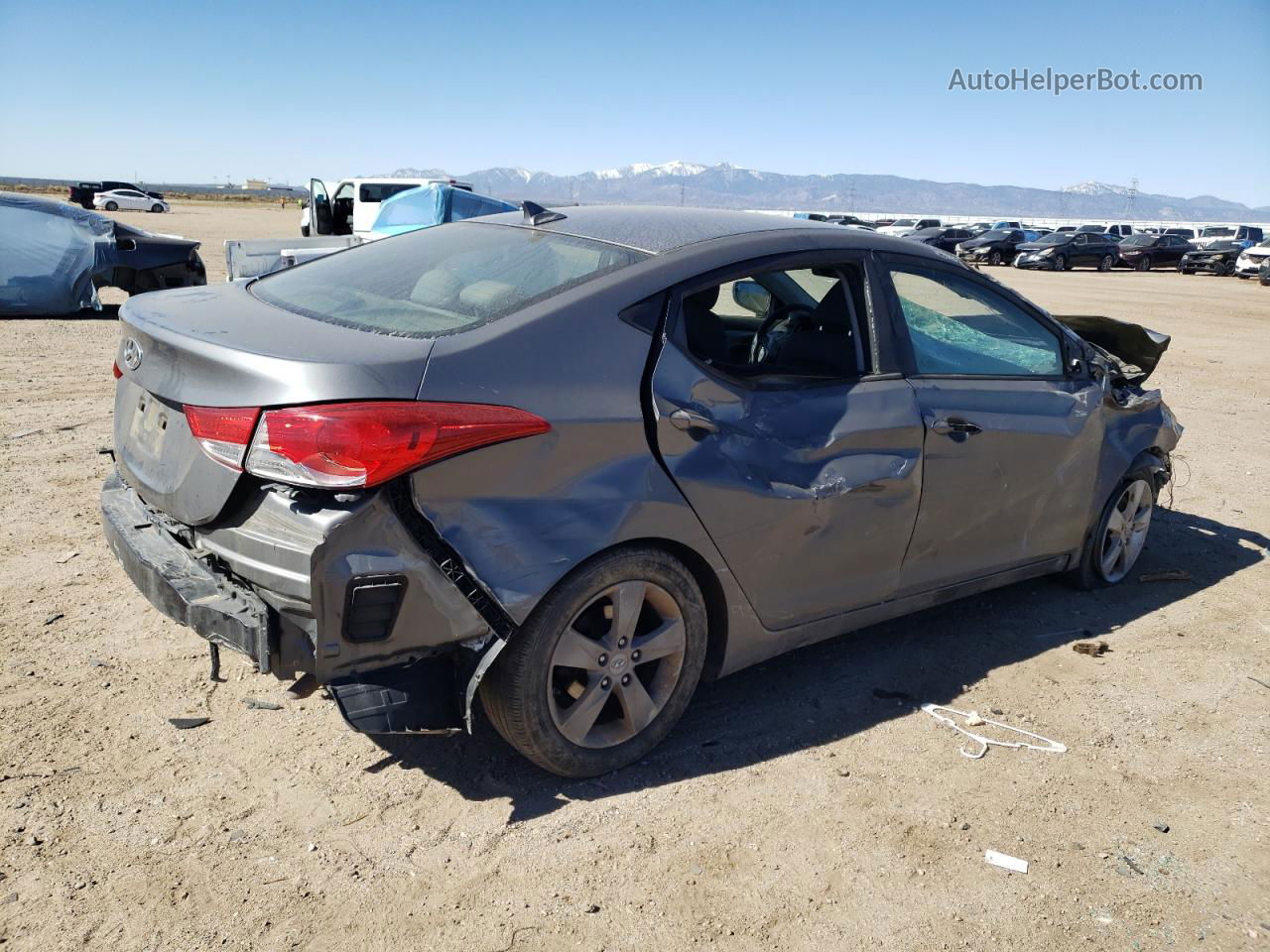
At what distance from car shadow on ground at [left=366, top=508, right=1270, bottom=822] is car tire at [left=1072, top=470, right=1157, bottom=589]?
0.33ft

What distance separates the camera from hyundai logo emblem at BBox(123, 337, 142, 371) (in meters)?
3.24

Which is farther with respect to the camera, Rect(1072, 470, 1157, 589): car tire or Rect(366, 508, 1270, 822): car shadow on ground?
Rect(1072, 470, 1157, 589): car tire

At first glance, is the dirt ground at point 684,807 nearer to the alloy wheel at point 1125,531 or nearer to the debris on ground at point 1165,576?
the alloy wheel at point 1125,531

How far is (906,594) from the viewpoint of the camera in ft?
13.2

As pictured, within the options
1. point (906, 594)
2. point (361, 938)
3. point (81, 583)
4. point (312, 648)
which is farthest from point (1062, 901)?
point (81, 583)

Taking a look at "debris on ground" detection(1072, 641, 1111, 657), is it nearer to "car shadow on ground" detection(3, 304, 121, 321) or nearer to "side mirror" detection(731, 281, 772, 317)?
"side mirror" detection(731, 281, 772, 317)

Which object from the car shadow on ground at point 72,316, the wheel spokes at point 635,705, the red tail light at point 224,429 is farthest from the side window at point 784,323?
the car shadow on ground at point 72,316

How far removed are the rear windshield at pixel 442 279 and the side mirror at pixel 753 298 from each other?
682mm

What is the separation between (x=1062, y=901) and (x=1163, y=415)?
3.16m

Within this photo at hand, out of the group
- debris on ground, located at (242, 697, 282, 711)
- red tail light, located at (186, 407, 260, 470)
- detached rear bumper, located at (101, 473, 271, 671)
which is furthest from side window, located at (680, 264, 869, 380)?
debris on ground, located at (242, 697, 282, 711)

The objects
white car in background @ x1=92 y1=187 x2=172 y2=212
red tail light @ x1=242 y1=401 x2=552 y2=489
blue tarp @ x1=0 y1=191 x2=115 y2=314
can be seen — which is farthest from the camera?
white car in background @ x1=92 y1=187 x2=172 y2=212

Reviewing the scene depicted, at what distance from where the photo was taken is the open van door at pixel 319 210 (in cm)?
2286

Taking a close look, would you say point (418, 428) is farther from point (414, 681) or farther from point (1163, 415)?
point (1163, 415)

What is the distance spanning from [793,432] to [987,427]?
3.45 ft
